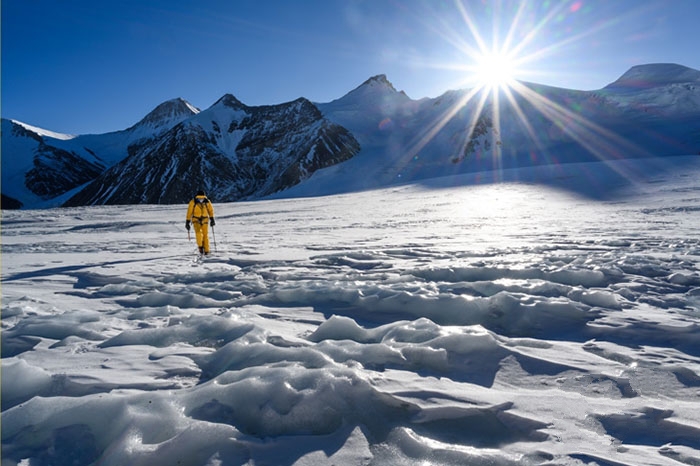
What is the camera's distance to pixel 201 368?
3.04 meters

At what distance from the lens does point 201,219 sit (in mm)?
9945

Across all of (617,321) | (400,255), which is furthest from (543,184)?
(617,321)

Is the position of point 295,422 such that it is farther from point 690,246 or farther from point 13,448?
point 690,246

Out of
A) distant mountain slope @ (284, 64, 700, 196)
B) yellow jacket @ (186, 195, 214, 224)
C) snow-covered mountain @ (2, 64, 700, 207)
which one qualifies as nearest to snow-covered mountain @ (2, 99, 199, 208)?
snow-covered mountain @ (2, 64, 700, 207)

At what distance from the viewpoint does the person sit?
962cm

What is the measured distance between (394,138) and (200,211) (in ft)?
267

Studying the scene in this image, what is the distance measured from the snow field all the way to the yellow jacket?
3.12m

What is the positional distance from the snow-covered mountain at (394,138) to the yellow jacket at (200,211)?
50.7 m

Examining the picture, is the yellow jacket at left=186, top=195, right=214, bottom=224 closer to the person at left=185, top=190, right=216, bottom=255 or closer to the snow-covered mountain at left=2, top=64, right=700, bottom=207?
the person at left=185, top=190, right=216, bottom=255

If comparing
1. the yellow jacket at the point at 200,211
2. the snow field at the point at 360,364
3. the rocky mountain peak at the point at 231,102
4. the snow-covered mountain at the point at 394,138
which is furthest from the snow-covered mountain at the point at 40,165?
the snow field at the point at 360,364

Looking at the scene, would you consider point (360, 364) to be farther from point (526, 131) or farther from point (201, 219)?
point (526, 131)

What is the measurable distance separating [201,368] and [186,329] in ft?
2.97

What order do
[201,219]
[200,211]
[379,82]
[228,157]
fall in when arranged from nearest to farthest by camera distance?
[201,219]
[200,211]
[228,157]
[379,82]

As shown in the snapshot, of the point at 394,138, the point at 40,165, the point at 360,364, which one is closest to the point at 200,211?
the point at 360,364
